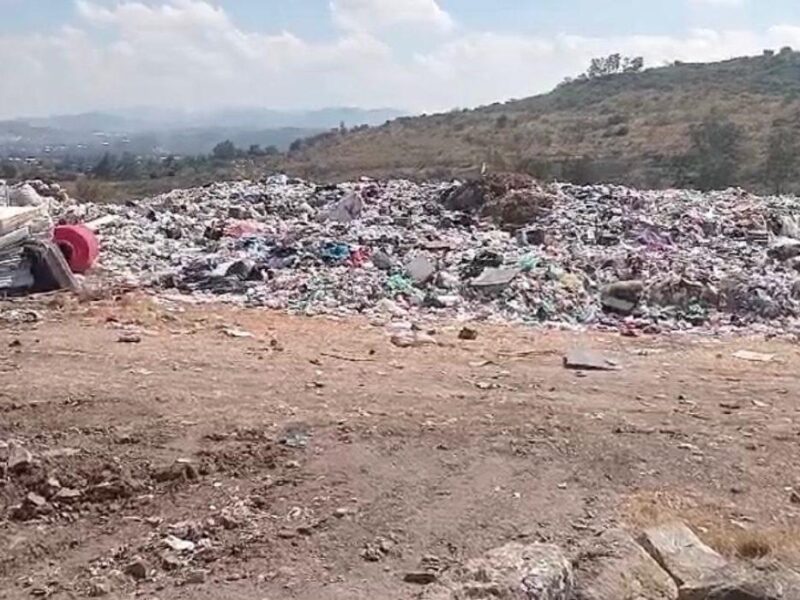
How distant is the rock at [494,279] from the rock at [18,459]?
16.2ft

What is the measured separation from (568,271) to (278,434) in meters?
4.88

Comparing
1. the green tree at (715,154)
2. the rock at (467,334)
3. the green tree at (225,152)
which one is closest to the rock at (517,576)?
the rock at (467,334)

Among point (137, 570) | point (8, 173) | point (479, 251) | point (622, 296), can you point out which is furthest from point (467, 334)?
point (8, 173)

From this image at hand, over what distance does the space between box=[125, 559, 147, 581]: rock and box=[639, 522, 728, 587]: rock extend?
1.86 meters

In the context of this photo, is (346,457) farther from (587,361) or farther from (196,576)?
(587,361)

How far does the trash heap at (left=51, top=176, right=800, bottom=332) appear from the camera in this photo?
27.9ft

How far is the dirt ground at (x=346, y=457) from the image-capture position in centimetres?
378

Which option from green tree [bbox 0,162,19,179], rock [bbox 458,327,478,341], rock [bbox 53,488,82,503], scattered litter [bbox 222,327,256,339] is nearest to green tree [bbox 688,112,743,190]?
green tree [bbox 0,162,19,179]

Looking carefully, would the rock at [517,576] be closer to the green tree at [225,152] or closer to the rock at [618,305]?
the rock at [618,305]

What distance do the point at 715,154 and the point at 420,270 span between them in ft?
52.3

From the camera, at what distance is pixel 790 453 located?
198 inches

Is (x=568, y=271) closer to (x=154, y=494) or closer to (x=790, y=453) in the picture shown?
(x=790, y=453)

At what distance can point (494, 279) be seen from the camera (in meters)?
8.86

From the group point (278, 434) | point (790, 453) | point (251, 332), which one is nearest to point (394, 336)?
point (251, 332)
